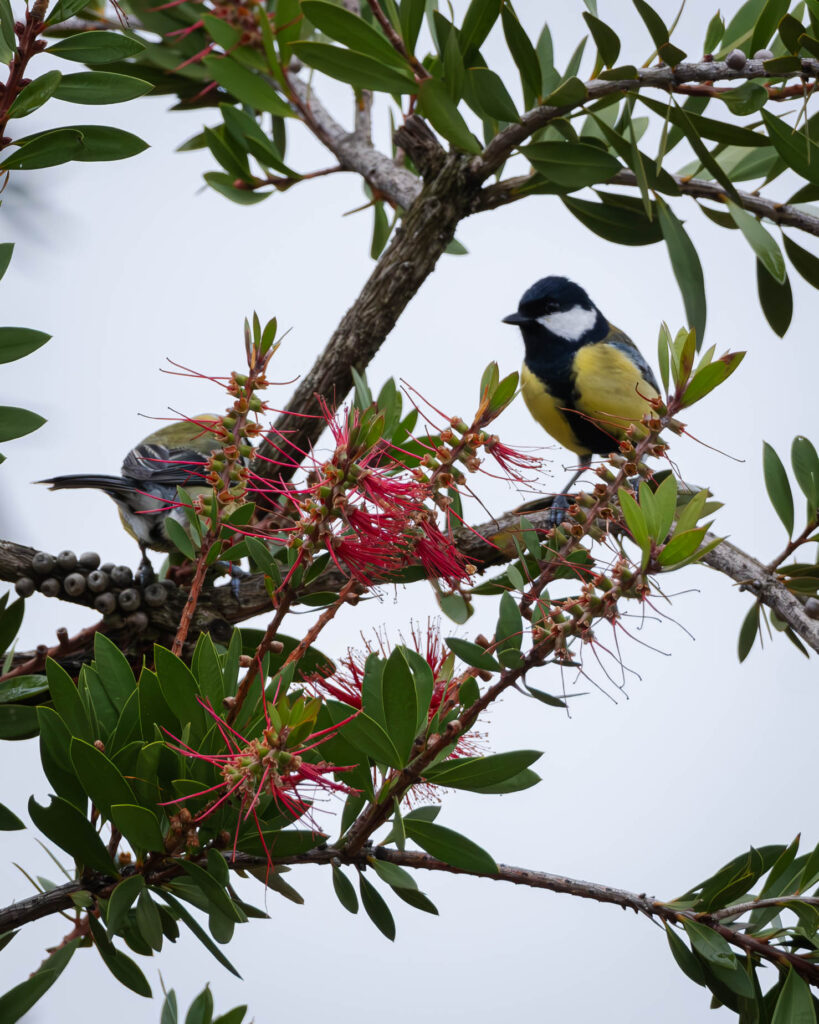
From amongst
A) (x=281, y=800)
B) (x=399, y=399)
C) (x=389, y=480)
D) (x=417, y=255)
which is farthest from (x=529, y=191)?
(x=281, y=800)

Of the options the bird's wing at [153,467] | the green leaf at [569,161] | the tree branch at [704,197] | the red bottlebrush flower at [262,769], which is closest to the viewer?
the red bottlebrush flower at [262,769]

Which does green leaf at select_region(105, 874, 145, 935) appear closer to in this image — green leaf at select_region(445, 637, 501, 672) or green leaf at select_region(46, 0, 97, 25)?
green leaf at select_region(445, 637, 501, 672)

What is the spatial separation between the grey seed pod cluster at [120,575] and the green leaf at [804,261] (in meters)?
0.62

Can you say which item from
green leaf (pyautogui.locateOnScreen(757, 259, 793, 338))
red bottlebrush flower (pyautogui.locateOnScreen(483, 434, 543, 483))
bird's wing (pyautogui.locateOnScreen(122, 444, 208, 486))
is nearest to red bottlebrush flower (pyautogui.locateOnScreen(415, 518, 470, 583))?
red bottlebrush flower (pyautogui.locateOnScreen(483, 434, 543, 483))

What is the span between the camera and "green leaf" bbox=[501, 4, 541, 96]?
2.32ft

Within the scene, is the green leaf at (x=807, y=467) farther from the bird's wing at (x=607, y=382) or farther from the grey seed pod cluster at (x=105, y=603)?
the grey seed pod cluster at (x=105, y=603)

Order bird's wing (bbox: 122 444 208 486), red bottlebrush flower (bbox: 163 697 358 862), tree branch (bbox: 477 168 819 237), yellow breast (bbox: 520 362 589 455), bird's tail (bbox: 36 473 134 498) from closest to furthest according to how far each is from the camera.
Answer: red bottlebrush flower (bbox: 163 697 358 862), tree branch (bbox: 477 168 819 237), bird's tail (bbox: 36 473 134 498), bird's wing (bbox: 122 444 208 486), yellow breast (bbox: 520 362 589 455)

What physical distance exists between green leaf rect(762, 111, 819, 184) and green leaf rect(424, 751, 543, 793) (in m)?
0.44

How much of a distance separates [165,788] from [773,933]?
0.36 metres

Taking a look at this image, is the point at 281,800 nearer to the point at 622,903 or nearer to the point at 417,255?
the point at 622,903

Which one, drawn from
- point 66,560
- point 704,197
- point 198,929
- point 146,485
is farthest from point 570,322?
point 198,929

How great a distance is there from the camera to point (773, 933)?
0.59 m

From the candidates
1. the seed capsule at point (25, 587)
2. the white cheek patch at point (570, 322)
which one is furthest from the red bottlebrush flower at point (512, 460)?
the white cheek patch at point (570, 322)

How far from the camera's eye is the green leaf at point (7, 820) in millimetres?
620
